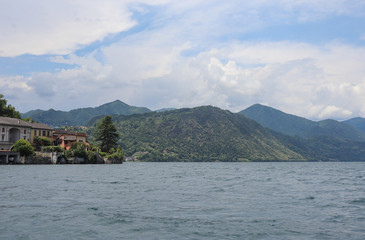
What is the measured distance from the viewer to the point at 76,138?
126 m

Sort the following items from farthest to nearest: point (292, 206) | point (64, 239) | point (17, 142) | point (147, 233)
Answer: point (17, 142), point (292, 206), point (147, 233), point (64, 239)

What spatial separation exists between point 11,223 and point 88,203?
787 centimetres

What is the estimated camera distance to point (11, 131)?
372 feet

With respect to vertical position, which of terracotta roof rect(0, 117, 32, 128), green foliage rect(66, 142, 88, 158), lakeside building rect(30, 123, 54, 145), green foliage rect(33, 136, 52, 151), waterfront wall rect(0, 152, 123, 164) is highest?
terracotta roof rect(0, 117, 32, 128)

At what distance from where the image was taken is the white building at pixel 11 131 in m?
107

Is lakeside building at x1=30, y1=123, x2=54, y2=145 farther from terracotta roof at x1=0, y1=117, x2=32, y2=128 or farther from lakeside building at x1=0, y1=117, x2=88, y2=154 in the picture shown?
terracotta roof at x1=0, y1=117, x2=32, y2=128

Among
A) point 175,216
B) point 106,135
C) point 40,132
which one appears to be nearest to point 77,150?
point 40,132

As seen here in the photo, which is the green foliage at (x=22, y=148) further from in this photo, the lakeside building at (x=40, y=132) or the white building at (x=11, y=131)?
the lakeside building at (x=40, y=132)

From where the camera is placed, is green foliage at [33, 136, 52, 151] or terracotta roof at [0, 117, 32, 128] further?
green foliage at [33, 136, 52, 151]

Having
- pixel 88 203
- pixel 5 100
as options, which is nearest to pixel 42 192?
pixel 88 203

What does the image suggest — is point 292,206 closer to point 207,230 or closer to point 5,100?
point 207,230

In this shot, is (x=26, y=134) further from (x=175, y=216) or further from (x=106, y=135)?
(x=175, y=216)

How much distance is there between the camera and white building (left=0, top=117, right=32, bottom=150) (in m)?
107

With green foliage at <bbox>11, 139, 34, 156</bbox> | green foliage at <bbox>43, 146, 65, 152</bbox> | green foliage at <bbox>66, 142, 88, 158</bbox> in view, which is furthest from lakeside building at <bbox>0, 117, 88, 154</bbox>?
green foliage at <bbox>43, 146, 65, 152</bbox>
